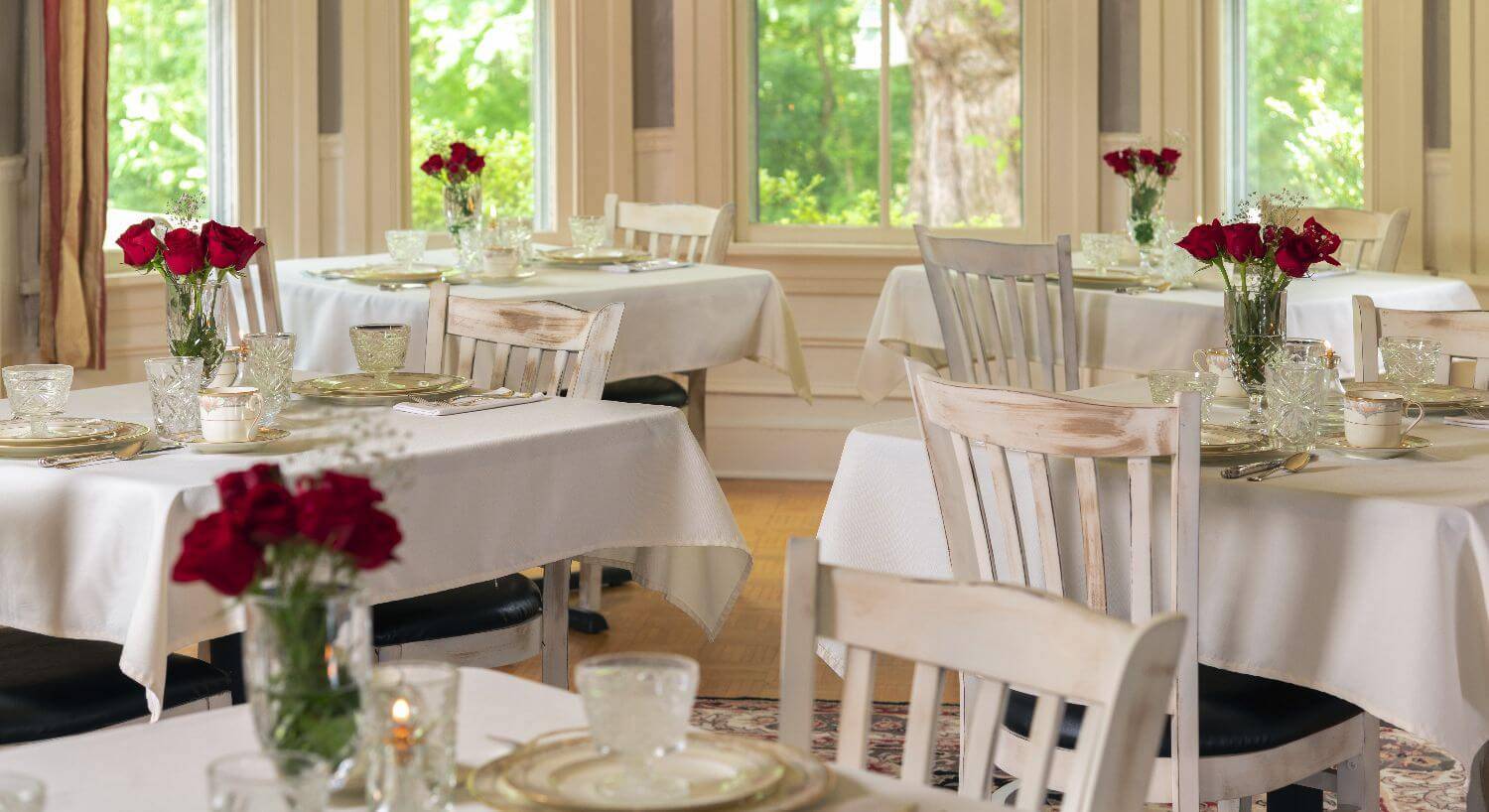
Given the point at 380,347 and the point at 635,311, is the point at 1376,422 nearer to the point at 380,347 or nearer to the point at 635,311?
the point at 380,347

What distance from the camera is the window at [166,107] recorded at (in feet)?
16.6

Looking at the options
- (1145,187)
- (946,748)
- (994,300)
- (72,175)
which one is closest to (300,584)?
(946,748)

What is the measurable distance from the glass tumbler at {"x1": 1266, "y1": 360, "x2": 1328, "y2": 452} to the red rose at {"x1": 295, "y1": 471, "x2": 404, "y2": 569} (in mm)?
1552

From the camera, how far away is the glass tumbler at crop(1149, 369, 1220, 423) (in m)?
2.44

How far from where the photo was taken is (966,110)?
19.2ft

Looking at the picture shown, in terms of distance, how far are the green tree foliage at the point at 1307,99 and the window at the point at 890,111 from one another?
760mm

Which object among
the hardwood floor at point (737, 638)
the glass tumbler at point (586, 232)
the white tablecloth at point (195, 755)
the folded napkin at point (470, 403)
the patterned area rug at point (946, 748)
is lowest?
the patterned area rug at point (946, 748)

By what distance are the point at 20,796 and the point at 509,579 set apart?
1.71 meters

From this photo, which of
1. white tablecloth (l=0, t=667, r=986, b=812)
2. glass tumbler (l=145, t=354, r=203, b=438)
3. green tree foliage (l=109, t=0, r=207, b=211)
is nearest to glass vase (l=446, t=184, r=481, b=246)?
green tree foliage (l=109, t=0, r=207, b=211)

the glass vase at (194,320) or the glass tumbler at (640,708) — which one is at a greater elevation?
the glass vase at (194,320)

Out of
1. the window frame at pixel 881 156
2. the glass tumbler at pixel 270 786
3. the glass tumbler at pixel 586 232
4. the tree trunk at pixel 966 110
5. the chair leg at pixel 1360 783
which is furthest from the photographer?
the tree trunk at pixel 966 110

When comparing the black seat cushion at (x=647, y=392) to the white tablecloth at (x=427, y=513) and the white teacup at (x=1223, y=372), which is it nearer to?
the white tablecloth at (x=427, y=513)

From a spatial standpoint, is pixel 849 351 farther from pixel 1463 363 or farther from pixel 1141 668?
pixel 1141 668

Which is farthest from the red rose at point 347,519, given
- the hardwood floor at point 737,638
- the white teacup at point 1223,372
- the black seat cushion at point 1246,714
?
the hardwood floor at point 737,638
